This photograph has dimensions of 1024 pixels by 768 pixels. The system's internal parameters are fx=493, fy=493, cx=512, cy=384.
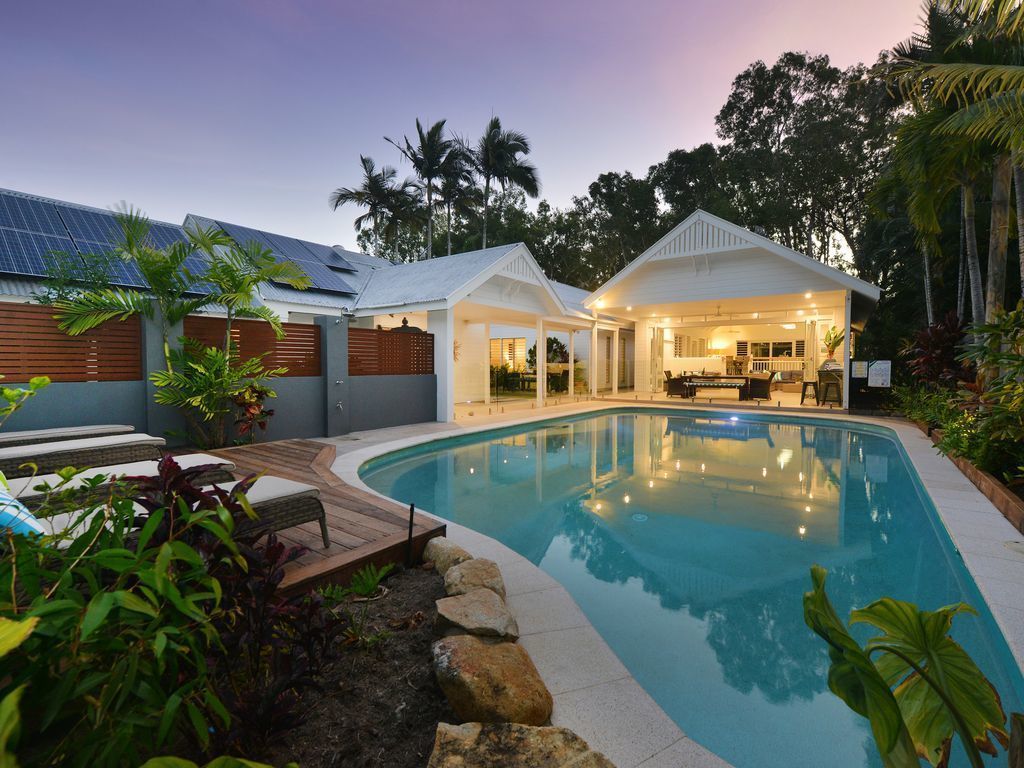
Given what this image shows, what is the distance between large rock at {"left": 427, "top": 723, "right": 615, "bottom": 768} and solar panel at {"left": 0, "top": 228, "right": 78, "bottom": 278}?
11.5 meters

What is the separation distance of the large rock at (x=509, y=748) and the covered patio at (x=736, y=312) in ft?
48.6

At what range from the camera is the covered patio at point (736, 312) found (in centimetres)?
1433

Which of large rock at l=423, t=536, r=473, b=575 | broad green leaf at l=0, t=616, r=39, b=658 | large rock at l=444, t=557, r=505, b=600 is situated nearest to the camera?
broad green leaf at l=0, t=616, r=39, b=658

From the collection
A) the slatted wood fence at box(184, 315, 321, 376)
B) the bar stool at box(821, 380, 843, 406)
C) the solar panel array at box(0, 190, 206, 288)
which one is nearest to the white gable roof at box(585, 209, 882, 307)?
the bar stool at box(821, 380, 843, 406)

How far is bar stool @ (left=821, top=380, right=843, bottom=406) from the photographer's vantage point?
14916mm

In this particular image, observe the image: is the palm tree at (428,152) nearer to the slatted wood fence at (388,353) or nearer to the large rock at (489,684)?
the slatted wood fence at (388,353)

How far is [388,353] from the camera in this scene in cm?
1040

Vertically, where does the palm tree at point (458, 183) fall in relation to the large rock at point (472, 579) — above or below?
above

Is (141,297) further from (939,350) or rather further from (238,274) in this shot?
(939,350)

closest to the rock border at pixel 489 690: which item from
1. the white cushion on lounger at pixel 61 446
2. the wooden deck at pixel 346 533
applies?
the wooden deck at pixel 346 533

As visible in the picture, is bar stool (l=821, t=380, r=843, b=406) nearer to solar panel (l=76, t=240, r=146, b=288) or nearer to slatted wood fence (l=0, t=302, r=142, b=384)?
slatted wood fence (l=0, t=302, r=142, b=384)

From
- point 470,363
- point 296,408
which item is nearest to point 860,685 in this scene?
point 296,408

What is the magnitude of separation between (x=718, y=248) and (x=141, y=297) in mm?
13878

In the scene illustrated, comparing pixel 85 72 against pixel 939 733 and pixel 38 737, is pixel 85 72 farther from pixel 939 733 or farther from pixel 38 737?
pixel 939 733
